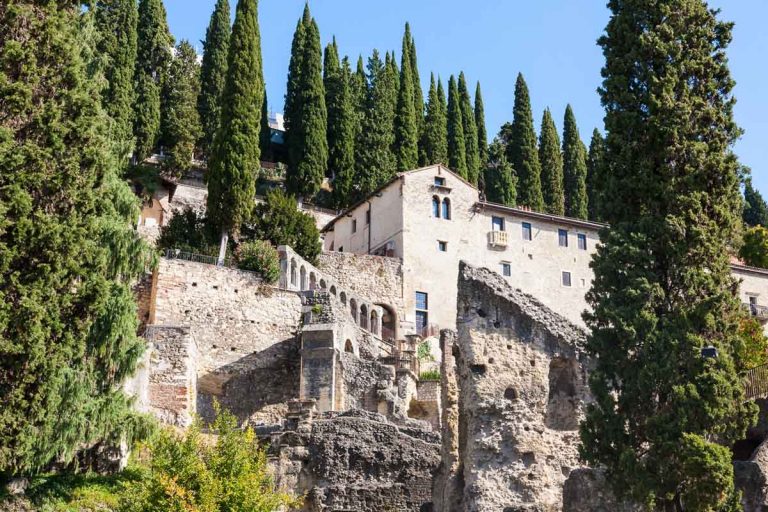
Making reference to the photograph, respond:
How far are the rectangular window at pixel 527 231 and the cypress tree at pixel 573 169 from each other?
15.5 metres

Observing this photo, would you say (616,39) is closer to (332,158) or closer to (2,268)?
(2,268)

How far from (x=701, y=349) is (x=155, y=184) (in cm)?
4010

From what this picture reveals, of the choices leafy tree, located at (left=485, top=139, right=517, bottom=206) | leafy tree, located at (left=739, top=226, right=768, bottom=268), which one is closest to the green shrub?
leafy tree, located at (left=485, top=139, right=517, bottom=206)

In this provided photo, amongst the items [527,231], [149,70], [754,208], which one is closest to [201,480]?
[527,231]

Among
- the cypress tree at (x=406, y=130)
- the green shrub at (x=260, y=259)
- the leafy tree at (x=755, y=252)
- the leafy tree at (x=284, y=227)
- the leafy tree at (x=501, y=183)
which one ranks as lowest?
the green shrub at (x=260, y=259)

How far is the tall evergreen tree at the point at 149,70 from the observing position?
58.1 m

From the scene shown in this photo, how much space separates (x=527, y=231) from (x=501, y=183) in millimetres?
10883

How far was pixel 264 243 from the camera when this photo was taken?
44.9 m

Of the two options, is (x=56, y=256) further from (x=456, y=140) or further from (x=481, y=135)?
(x=481, y=135)

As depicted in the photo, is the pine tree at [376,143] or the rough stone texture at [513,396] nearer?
the rough stone texture at [513,396]

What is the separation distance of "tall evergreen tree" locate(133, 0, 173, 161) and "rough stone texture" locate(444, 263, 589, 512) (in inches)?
1454

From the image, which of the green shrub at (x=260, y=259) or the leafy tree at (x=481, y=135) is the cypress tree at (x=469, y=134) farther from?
the green shrub at (x=260, y=259)

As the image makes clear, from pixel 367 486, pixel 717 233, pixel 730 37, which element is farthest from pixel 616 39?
pixel 367 486

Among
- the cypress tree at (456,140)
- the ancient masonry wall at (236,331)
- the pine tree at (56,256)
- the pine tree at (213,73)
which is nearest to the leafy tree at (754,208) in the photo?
the cypress tree at (456,140)
